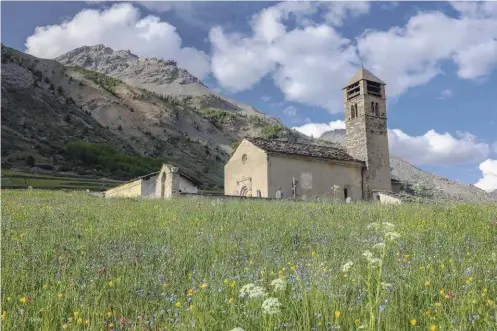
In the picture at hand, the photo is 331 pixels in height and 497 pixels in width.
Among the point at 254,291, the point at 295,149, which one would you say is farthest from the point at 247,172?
the point at 254,291

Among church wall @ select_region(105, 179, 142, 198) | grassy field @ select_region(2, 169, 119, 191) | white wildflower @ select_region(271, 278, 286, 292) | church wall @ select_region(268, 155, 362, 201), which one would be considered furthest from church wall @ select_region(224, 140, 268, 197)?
white wildflower @ select_region(271, 278, 286, 292)

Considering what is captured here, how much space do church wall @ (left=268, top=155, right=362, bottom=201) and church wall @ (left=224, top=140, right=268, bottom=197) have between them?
80 centimetres

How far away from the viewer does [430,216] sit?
1207 centimetres

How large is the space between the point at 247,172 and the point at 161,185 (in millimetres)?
10089

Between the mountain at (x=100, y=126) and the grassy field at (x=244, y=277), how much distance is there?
50.8 meters

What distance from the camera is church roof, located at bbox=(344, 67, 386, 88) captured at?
1747 inches

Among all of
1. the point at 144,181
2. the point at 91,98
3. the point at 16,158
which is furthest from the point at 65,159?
the point at 91,98

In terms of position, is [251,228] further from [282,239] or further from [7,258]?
[7,258]

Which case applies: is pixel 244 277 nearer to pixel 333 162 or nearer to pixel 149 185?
pixel 149 185

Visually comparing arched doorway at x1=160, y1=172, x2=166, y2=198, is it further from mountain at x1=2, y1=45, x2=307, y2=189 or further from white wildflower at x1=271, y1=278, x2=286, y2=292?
mountain at x1=2, y1=45, x2=307, y2=189

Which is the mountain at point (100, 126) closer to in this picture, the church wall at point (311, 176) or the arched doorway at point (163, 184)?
the church wall at point (311, 176)

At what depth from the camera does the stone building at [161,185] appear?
2759 centimetres

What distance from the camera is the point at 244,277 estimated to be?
5344 mm

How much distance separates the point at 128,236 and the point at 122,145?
258 ft
